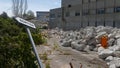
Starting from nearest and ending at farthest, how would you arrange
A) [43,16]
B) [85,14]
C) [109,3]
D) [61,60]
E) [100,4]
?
1. [61,60]
2. [109,3]
3. [100,4]
4. [85,14]
5. [43,16]

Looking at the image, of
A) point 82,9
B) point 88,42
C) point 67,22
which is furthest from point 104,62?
point 67,22

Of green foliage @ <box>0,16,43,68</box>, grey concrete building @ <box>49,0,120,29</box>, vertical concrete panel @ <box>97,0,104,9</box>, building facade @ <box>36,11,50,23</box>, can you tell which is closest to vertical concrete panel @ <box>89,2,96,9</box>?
grey concrete building @ <box>49,0,120,29</box>

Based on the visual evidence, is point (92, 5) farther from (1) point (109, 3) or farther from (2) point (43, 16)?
(2) point (43, 16)

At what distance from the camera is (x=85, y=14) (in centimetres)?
5278

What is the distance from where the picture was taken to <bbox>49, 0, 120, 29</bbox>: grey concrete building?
42.7 meters

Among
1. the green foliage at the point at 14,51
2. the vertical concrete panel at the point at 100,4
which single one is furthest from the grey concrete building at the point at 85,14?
the green foliage at the point at 14,51

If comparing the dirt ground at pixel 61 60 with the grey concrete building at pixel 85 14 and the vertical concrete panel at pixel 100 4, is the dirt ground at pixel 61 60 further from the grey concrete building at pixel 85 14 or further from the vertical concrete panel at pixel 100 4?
the vertical concrete panel at pixel 100 4

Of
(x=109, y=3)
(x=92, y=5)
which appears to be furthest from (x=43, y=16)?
(x=109, y=3)

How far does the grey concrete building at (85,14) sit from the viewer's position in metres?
42.7

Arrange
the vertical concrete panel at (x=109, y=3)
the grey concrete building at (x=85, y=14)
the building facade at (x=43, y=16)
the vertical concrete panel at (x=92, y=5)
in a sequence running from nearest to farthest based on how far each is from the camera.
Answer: the grey concrete building at (x=85, y=14) < the vertical concrete panel at (x=109, y=3) < the vertical concrete panel at (x=92, y=5) < the building facade at (x=43, y=16)

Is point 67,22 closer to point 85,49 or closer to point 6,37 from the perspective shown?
point 85,49

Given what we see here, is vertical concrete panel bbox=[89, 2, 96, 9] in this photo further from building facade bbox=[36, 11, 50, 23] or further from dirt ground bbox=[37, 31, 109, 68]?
building facade bbox=[36, 11, 50, 23]

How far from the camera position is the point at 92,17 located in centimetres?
4925

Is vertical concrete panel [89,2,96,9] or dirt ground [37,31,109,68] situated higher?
vertical concrete panel [89,2,96,9]
